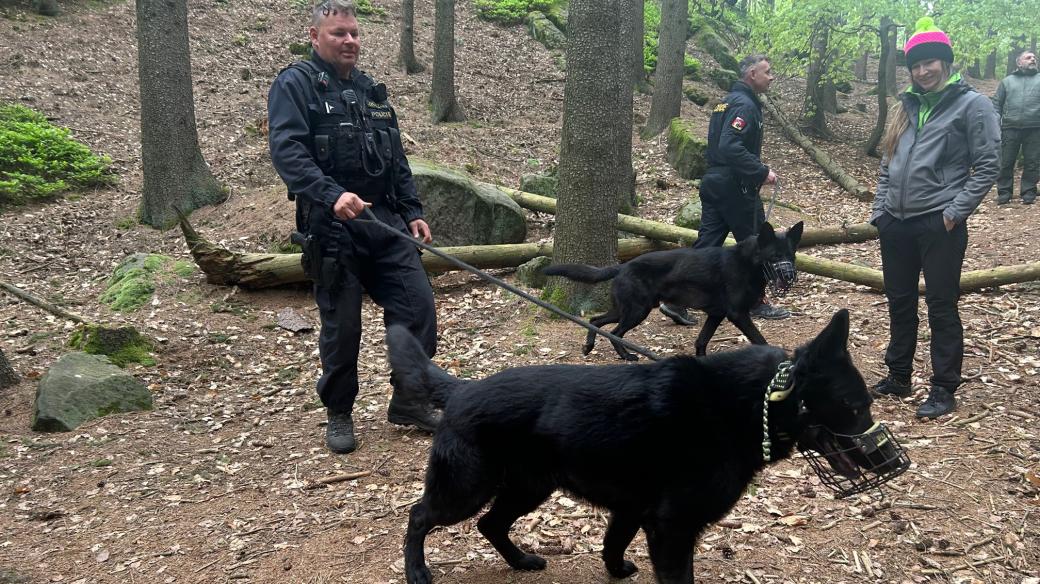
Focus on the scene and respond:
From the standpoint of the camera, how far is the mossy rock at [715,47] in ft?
72.2

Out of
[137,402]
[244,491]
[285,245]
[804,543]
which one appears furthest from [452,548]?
[285,245]

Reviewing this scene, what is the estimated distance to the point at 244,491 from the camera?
170 inches

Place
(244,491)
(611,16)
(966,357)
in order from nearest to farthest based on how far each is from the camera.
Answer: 1. (244,491)
2. (966,357)
3. (611,16)

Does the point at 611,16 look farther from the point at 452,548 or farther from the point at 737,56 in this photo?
the point at 737,56

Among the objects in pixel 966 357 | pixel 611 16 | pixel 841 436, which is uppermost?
pixel 611 16

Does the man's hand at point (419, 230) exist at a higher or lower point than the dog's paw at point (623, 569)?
higher

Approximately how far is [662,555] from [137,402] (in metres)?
4.60

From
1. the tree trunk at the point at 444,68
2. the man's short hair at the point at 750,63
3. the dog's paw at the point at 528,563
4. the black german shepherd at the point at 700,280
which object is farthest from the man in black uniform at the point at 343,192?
the tree trunk at the point at 444,68

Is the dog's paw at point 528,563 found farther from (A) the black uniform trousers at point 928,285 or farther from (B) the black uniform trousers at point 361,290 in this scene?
(A) the black uniform trousers at point 928,285

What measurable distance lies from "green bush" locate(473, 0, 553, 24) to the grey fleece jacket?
17801mm

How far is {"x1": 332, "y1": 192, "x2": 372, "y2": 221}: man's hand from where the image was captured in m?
3.99

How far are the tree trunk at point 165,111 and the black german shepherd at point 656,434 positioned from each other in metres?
8.56

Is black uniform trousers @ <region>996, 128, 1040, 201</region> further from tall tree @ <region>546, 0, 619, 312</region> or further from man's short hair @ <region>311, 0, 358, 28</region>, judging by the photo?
man's short hair @ <region>311, 0, 358, 28</region>

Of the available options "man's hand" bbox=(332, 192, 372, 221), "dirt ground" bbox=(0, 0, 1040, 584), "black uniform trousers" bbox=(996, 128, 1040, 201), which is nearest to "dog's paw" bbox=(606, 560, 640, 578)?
"dirt ground" bbox=(0, 0, 1040, 584)
